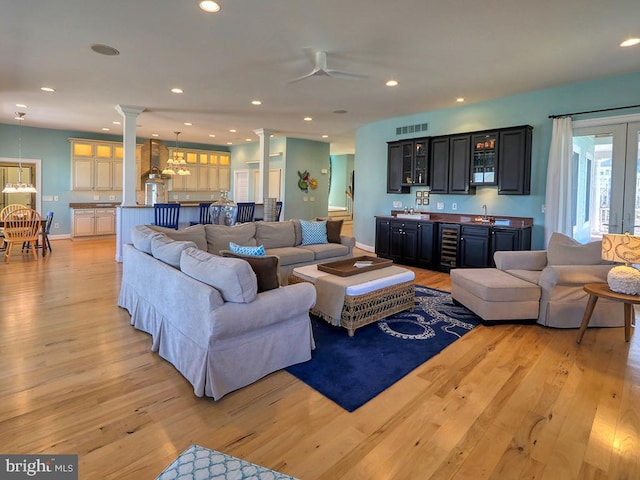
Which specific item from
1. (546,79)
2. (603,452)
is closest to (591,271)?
(603,452)

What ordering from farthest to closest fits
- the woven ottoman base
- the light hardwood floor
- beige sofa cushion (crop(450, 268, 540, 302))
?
beige sofa cushion (crop(450, 268, 540, 302))
the woven ottoman base
the light hardwood floor

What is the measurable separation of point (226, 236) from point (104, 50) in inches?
97.6

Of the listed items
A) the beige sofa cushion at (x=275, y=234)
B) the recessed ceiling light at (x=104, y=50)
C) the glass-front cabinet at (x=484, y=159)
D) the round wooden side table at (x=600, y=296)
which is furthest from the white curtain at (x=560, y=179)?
the recessed ceiling light at (x=104, y=50)

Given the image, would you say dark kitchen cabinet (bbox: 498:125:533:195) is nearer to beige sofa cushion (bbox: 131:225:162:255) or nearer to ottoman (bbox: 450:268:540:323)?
ottoman (bbox: 450:268:540:323)

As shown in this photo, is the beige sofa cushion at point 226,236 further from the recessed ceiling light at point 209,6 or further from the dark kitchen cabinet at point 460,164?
the dark kitchen cabinet at point 460,164

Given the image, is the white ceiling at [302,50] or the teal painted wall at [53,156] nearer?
the white ceiling at [302,50]

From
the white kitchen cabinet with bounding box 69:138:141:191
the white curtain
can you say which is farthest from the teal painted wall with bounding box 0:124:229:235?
the white curtain

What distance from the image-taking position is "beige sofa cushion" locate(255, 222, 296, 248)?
216 inches

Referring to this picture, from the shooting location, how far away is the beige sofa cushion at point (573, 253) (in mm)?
3912

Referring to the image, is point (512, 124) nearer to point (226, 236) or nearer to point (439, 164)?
point (439, 164)

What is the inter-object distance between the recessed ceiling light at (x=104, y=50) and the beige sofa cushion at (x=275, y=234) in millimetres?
2667

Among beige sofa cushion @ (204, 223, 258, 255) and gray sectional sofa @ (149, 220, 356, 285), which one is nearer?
gray sectional sofa @ (149, 220, 356, 285)

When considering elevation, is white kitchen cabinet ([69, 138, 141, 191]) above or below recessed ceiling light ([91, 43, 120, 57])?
below
